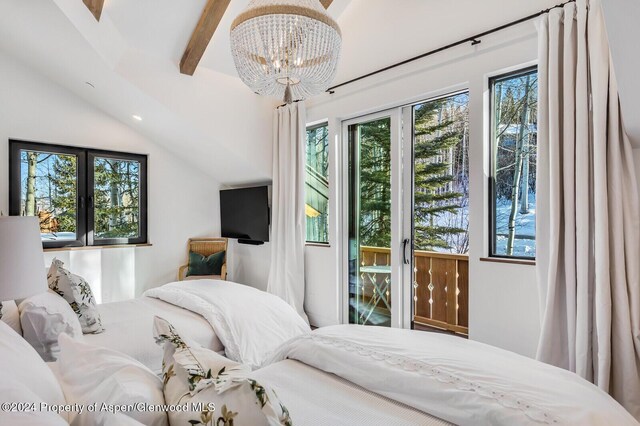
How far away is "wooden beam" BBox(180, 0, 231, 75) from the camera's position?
271 centimetres

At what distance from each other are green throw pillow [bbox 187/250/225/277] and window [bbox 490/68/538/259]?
3.06 meters

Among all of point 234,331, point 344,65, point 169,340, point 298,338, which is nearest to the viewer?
point 169,340

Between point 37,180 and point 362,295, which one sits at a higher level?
point 37,180


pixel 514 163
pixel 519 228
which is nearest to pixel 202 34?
pixel 514 163

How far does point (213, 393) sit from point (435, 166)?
9.23 feet

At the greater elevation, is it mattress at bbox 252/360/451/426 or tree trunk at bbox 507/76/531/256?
tree trunk at bbox 507/76/531/256

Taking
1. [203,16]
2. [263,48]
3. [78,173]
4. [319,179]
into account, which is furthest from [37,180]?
[263,48]

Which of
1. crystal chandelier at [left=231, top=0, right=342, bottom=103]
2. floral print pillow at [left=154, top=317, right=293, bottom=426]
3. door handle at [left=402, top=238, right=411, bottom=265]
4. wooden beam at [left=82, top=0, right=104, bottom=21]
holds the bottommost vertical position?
floral print pillow at [left=154, top=317, right=293, bottom=426]

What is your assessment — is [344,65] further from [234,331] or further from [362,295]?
[234,331]

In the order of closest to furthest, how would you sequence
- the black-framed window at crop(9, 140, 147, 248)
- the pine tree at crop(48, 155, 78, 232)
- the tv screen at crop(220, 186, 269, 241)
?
the black-framed window at crop(9, 140, 147, 248) → the pine tree at crop(48, 155, 78, 232) → the tv screen at crop(220, 186, 269, 241)

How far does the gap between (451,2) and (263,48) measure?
1.81 meters

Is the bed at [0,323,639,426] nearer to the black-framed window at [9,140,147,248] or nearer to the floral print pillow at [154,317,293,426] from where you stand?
the floral print pillow at [154,317,293,426]

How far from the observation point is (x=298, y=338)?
5.18ft

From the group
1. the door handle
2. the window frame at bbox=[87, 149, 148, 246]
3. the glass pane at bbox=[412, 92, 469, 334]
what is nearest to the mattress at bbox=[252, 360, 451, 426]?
the door handle
